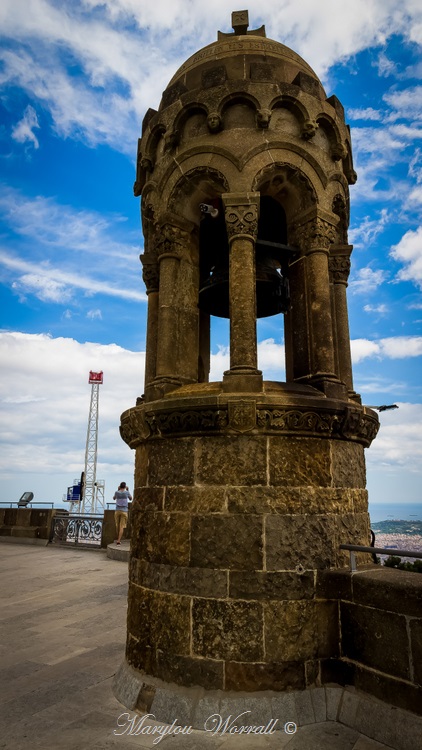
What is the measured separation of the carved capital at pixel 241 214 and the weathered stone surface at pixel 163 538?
226 cm

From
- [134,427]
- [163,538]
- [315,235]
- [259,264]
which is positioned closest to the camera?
[163,538]

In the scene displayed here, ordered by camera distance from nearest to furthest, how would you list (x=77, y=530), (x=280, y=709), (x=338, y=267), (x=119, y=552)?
(x=280, y=709) → (x=338, y=267) → (x=119, y=552) → (x=77, y=530)

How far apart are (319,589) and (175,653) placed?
42.8 inches

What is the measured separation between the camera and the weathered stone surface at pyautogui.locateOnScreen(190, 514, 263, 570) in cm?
321

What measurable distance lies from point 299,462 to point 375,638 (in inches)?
47.7

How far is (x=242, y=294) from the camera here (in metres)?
3.71

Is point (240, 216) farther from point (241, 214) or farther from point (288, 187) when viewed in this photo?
point (288, 187)

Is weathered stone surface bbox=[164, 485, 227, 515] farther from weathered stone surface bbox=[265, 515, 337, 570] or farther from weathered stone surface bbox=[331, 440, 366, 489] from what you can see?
weathered stone surface bbox=[331, 440, 366, 489]

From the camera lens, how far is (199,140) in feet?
13.6

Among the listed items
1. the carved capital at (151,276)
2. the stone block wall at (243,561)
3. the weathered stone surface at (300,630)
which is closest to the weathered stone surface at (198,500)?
the stone block wall at (243,561)

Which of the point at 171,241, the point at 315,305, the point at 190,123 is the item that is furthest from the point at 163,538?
the point at 190,123

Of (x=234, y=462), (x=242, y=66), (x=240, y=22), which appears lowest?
(x=234, y=462)

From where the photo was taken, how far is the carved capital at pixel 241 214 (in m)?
3.82

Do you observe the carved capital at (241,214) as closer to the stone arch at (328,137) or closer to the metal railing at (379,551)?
the stone arch at (328,137)
